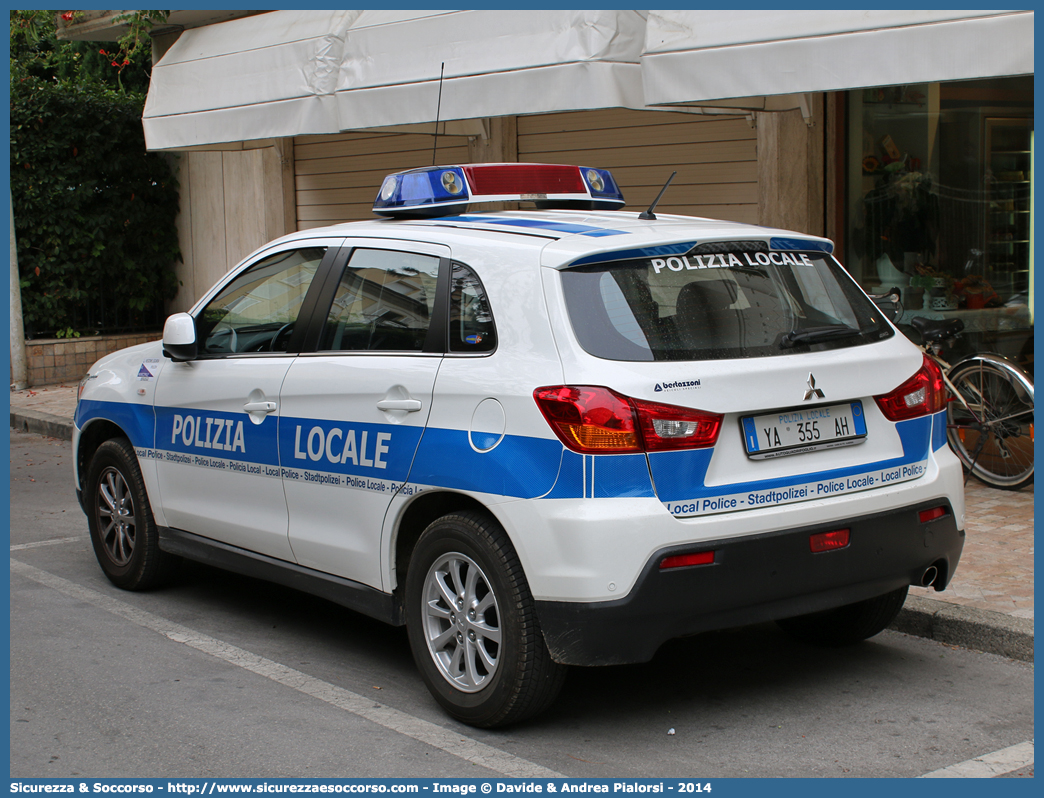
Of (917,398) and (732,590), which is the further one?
(917,398)

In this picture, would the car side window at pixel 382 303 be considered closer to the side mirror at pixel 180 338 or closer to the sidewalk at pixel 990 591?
the side mirror at pixel 180 338

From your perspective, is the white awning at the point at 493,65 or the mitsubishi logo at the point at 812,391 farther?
the white awning at the point at 493,65

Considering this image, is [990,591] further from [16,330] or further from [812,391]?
[16,330]

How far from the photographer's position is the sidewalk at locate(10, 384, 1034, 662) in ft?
16.0

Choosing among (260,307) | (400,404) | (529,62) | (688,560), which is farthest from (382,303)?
(529,62)

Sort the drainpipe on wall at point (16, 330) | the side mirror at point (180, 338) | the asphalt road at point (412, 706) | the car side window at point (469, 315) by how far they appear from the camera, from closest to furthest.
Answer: the asphalt road at point (412, 706)
the car side window at point (469, 315)
the side mirror at point (180, 338)
the drainpipe on wall at point (16, 330)

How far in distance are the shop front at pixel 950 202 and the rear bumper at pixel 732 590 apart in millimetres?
4875

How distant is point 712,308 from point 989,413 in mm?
4139

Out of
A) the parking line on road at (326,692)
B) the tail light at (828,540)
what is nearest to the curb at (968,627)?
the tail light at (828,540)

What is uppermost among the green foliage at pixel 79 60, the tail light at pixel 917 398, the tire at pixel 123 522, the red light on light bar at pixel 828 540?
the green foliage at pixel 79 60

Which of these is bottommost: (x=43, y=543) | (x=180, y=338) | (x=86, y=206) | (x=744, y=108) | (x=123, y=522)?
(x=43, y=543)

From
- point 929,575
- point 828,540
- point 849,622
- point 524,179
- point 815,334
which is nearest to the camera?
point 828,540

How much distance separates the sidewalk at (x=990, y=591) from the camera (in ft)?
16.0

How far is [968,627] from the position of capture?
4.95 meters
